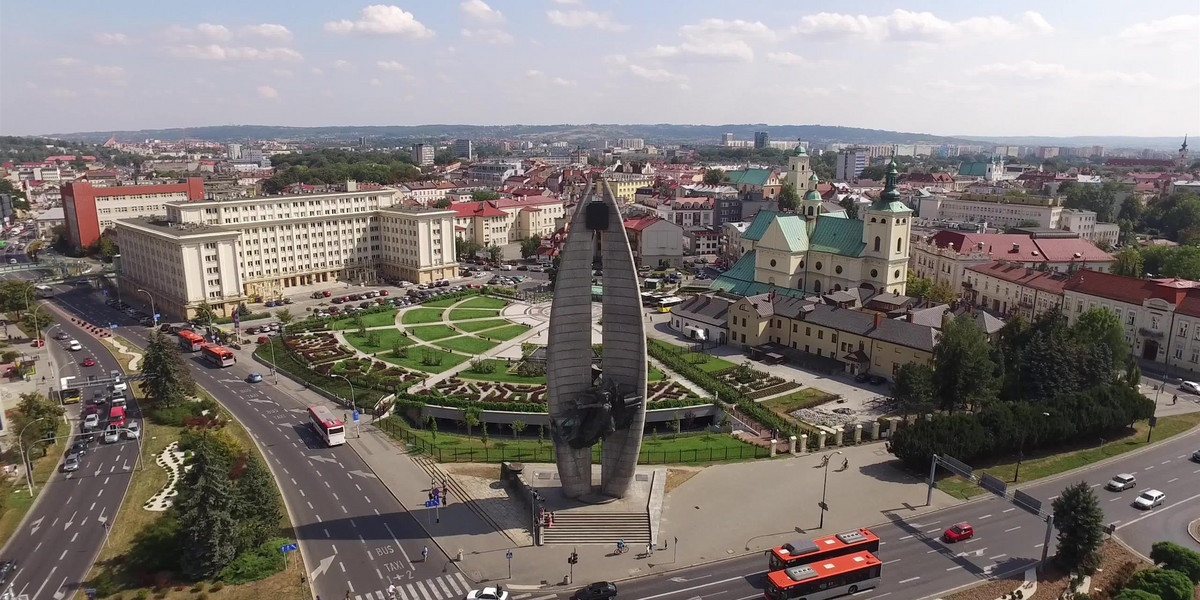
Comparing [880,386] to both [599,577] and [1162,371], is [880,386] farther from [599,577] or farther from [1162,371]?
[599,577]

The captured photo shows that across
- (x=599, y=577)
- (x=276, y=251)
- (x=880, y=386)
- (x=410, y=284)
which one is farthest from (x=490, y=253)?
(x=599, y=577)

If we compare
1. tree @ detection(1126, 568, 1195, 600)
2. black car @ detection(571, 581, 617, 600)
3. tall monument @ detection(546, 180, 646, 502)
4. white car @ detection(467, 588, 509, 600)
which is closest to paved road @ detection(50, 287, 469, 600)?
white car @ detection(467, 588, 509, 600)

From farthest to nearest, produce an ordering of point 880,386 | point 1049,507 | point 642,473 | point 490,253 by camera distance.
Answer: point 490,253 → point 880,386 → point 642,473 → point 1049,507

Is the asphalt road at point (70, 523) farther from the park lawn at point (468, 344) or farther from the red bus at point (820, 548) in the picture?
the red bus at point (820, 548)

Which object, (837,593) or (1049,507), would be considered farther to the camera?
(1049,507)

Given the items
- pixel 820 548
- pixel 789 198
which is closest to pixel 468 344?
pixel 820 548

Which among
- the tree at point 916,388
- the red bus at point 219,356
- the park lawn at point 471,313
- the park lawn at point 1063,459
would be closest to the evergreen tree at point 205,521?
the red bus at point 219,356

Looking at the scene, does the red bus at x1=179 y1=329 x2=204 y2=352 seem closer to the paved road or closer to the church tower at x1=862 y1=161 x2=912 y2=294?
the paved road
